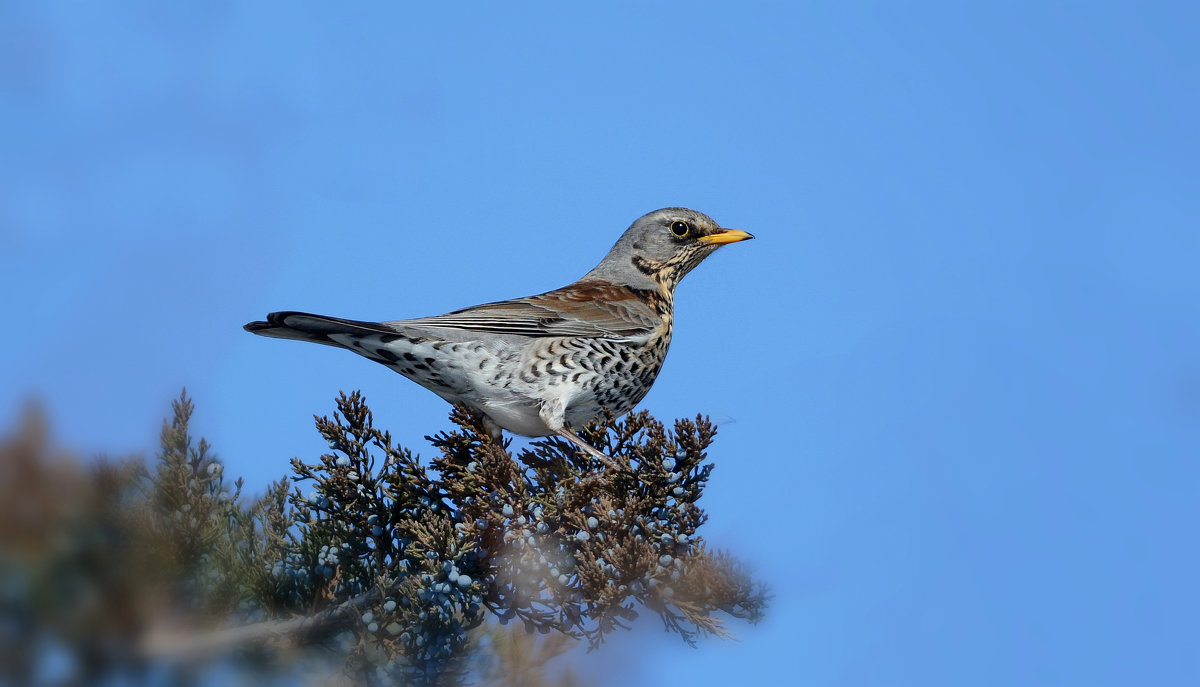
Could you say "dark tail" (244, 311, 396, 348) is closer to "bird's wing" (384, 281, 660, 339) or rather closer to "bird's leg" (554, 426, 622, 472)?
"bird's wing" (384, 281, 660, 339)

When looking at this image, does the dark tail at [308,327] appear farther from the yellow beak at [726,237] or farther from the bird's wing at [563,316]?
the yellow beak at [726,237]

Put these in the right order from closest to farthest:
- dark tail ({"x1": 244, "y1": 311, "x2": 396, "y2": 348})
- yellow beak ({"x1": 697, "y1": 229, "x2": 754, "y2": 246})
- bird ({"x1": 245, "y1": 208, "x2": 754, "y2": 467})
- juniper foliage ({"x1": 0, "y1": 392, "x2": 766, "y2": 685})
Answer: juniper foliage ({"x1": 0, "y1": 392, "x2": 766, "y2": 685})
dark tail ({"x1": 244, "y1": 311, "x2": 396, "y2": 348})
bird ({"x1": 245, "y1": 208, "x2": 754, "y2": 467})
yellow beak ({"x1": 697, "y1": 229, "x2": 754, "y2": 246})

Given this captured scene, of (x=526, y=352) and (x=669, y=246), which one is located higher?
(x=669, y=246)

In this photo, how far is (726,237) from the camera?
723 cm

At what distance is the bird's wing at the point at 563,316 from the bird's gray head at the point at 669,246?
1.79 ft

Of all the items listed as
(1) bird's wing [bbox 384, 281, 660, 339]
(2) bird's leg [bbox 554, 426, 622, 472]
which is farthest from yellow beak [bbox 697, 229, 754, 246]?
A: (2) bird's leg [bbox 554, 426, 622, 472]

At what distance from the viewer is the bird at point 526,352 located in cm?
554

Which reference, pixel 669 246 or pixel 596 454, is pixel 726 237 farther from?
pixel 596 454

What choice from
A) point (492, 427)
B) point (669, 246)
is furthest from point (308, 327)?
point (669, 246)

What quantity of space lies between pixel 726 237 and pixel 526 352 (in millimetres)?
2085

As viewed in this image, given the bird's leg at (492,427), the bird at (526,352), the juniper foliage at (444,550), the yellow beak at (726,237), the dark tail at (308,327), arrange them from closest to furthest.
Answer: the juniper foliage at (444,550), the dark tail at (308,327), the bird at (526,352), the bird's leg at (492,427), the yellow beak at (726,237)

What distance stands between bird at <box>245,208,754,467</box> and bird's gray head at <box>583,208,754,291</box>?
2.59 ft

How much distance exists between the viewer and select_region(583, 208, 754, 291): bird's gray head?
7.27 metres

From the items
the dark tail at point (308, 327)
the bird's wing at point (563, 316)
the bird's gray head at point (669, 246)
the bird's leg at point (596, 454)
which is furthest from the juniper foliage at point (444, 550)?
the bird's gray head at point (669, 246)
